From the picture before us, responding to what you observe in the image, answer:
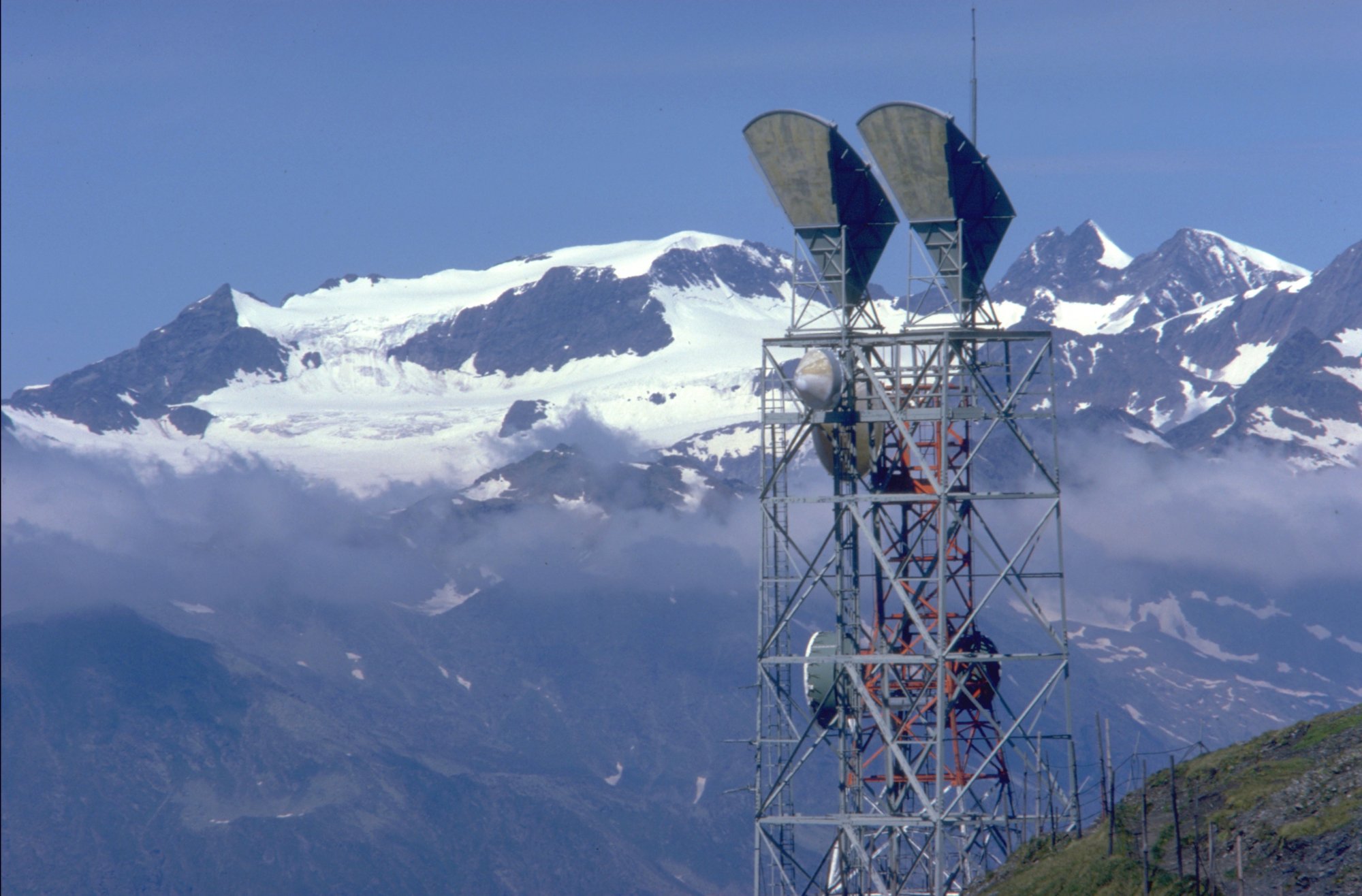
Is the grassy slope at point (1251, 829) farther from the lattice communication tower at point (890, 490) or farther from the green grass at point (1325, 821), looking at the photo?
the lattice communication tower at point (890, 490)

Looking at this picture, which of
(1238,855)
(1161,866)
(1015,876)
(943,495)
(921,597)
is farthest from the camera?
(921,597)

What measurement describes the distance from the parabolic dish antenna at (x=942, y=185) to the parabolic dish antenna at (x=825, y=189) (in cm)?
106

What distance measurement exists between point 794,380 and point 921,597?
9.70 meters

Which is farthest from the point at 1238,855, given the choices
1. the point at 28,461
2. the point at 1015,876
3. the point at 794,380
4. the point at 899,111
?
the point at 28,461

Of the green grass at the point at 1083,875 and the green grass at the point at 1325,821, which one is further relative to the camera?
the green grass at the point at 1325,821

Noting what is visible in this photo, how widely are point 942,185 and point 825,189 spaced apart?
4334mm

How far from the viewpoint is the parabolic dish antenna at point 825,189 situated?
69188mm

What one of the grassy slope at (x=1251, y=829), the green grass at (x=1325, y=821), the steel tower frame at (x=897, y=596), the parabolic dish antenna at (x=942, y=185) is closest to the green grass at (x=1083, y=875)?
the grassy slope at (x=1251, y=829)

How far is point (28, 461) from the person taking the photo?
220ft

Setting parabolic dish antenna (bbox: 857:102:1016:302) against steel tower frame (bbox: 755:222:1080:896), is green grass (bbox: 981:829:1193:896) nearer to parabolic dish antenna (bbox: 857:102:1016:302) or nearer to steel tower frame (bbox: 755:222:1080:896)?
steel tower frame (bbox: 755:222:1080:896)

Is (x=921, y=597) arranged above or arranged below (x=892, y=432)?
below

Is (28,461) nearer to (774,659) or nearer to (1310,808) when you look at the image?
(774,659)

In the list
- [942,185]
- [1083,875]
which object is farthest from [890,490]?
[1083,875]

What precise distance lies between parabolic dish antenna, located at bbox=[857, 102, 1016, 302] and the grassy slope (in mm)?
19830
